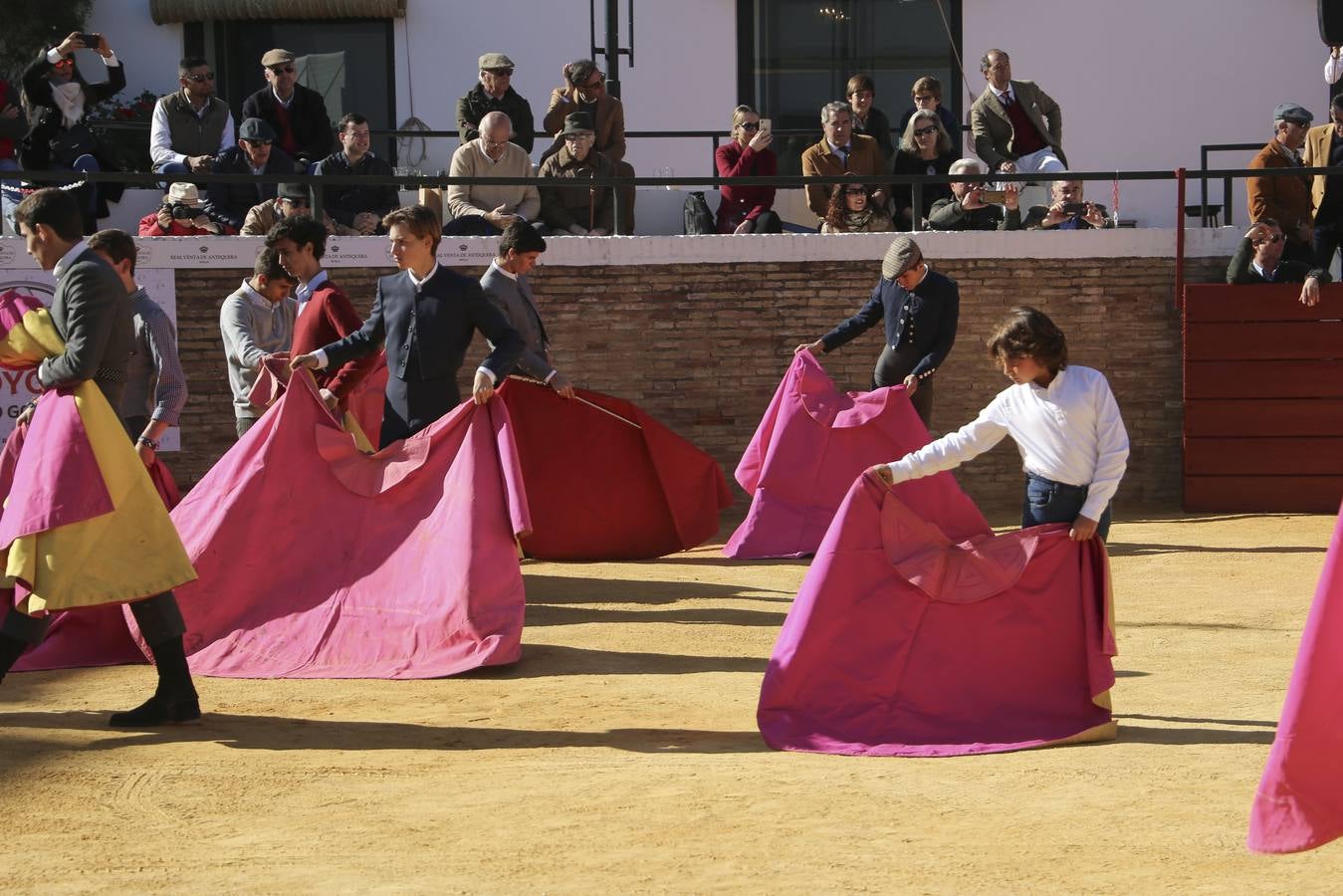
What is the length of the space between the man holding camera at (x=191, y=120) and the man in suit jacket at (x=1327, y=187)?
8012 mm

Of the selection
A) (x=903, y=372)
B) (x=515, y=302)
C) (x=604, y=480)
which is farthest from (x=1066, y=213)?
(x=515, y=302)

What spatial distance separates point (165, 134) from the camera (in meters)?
13.3

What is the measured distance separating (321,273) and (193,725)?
2889 mm

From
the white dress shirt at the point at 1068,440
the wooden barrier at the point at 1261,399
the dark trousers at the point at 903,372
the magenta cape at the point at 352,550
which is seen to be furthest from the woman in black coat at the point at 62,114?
the white dress shirt at the point at 1068,440

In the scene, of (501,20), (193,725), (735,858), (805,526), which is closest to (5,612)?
(193,725)

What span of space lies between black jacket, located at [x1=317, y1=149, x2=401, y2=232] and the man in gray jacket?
4.73m

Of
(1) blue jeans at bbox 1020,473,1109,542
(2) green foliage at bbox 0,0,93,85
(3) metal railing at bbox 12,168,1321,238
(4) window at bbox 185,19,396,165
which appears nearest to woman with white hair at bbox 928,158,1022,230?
(3) metal railing at bbox 12,168,1321,238

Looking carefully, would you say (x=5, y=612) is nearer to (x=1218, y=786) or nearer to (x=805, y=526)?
(x=1218, y=786)

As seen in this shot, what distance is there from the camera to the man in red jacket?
7848 millimetres

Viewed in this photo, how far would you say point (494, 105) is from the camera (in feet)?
45.8

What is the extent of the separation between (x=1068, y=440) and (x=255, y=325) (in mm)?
4127

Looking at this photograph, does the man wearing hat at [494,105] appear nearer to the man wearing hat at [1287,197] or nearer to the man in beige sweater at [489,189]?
the man in beige sweater at [489,189]

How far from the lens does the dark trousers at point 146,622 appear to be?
227 inches

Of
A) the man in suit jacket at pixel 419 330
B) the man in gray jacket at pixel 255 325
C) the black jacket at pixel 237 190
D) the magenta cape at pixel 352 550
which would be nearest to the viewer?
the magenta cape at pixel 352 550
